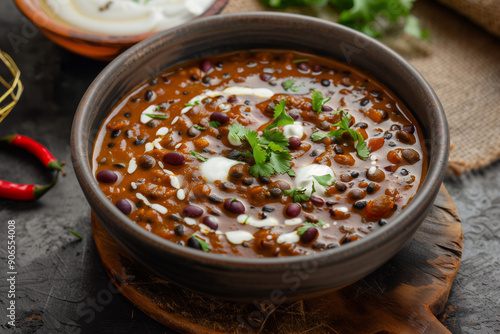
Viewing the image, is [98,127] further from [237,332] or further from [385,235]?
[385,235]

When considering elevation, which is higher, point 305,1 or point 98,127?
point 305,1

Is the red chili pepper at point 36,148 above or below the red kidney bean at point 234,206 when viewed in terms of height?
below

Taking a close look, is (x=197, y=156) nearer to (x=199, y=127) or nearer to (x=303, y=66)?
(x=199, y=127)

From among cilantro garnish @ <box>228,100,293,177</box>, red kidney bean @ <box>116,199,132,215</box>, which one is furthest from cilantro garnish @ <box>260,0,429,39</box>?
red kidney bean @ <box>116,199,132,215</box>

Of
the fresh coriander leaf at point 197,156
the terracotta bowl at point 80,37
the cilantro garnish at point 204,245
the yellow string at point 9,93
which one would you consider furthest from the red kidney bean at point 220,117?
the yellow string at point 9,93

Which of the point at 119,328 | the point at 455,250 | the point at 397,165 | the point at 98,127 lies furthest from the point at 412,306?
the point at 98,127

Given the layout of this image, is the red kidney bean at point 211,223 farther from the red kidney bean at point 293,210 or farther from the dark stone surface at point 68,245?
the dark stone surface at point 68,245

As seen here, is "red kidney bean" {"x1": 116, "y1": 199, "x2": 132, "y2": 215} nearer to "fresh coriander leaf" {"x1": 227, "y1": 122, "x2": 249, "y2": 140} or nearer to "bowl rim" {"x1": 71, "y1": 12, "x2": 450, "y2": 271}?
"bowl rim" {"x1": 71, "y1": 12, "x2": 450, "y2": 271}
